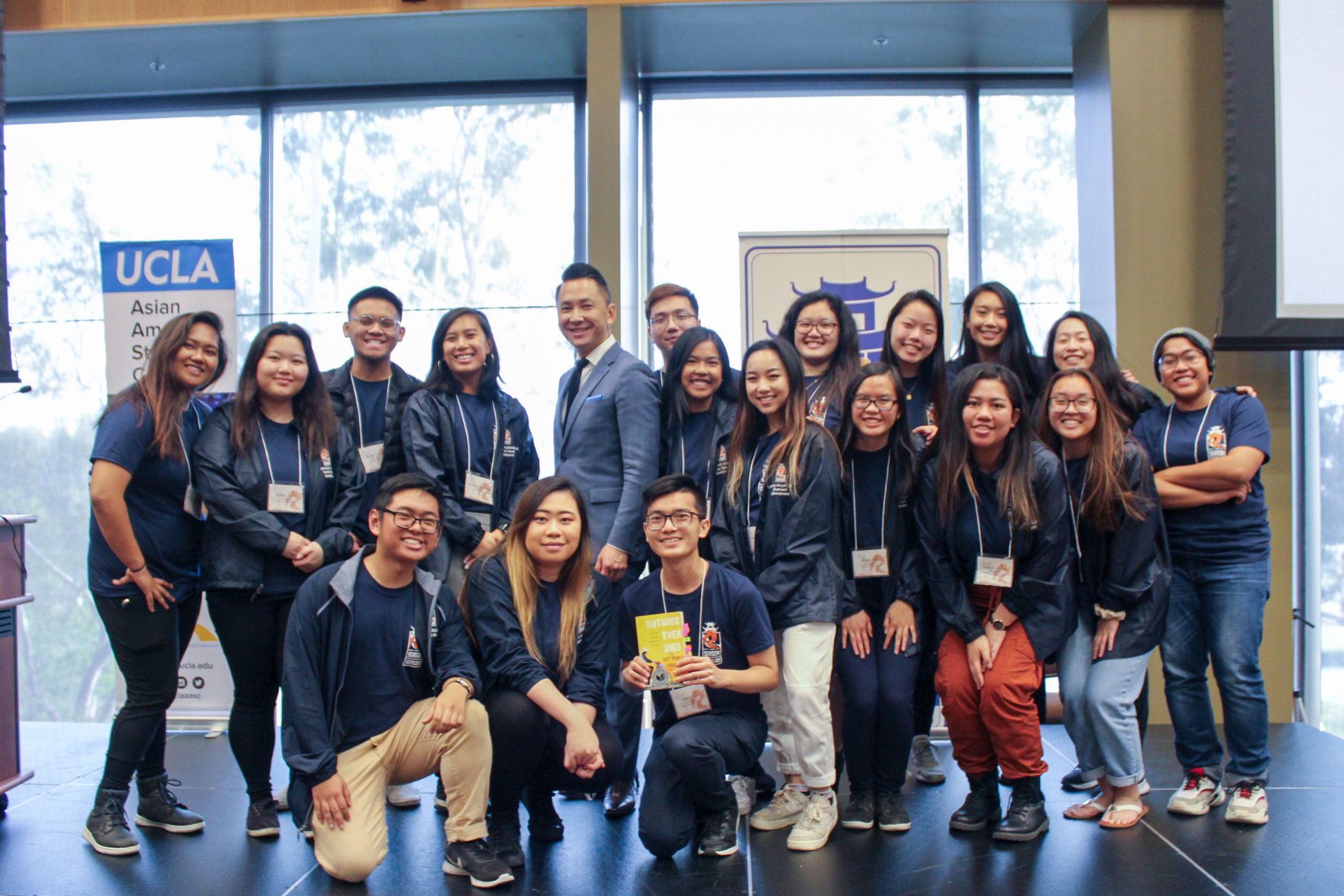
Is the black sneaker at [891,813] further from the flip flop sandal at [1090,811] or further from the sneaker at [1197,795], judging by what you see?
the sneaker at [1197,795]

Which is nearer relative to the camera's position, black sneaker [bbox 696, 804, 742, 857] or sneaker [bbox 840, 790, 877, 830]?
black sneaker [bbox 696, 804, 742, 857]

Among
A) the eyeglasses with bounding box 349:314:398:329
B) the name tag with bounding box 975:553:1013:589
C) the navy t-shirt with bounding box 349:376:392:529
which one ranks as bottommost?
the name tag with bounding box 975:553:1013:589

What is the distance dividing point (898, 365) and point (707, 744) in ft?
4.78

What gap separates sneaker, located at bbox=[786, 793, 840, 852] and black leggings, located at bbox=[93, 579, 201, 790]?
188 cm

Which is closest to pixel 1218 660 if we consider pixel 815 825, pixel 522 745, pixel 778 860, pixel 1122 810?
pixel 1122 810

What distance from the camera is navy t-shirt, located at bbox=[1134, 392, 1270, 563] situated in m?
3.11

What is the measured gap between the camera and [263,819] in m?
3.07

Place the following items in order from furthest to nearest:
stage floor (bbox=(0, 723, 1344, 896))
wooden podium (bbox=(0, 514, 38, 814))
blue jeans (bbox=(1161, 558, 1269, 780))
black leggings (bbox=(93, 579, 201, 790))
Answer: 1. wooden podium (bbox=(0, 514, 38, 814))
2. blue jeans (bbox=(1161, 558, 1269, 780))
3. black leggings (bbox=(93, 579, 201, 790))
4. stage floor (bbox=(0, 723, 1344, 896))

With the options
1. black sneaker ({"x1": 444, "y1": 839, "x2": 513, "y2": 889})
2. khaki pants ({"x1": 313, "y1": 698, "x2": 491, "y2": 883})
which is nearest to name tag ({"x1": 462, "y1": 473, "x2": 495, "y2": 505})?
khaki pants ({"x1": 313, "y1": 698, "x2": 491, "y2": 883})

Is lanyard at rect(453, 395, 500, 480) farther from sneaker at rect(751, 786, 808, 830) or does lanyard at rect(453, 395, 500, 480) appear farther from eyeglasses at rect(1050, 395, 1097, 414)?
eyeglasses at rect(1050, 395, 1097, 414)

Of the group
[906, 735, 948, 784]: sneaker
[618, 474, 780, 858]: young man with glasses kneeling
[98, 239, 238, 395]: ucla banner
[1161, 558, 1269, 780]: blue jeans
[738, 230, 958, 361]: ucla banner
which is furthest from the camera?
[738, 230, 958, 361]: ucla banner

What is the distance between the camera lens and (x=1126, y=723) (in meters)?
2.98

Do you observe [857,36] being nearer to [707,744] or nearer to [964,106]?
[964,106]

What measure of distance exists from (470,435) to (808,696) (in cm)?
132
